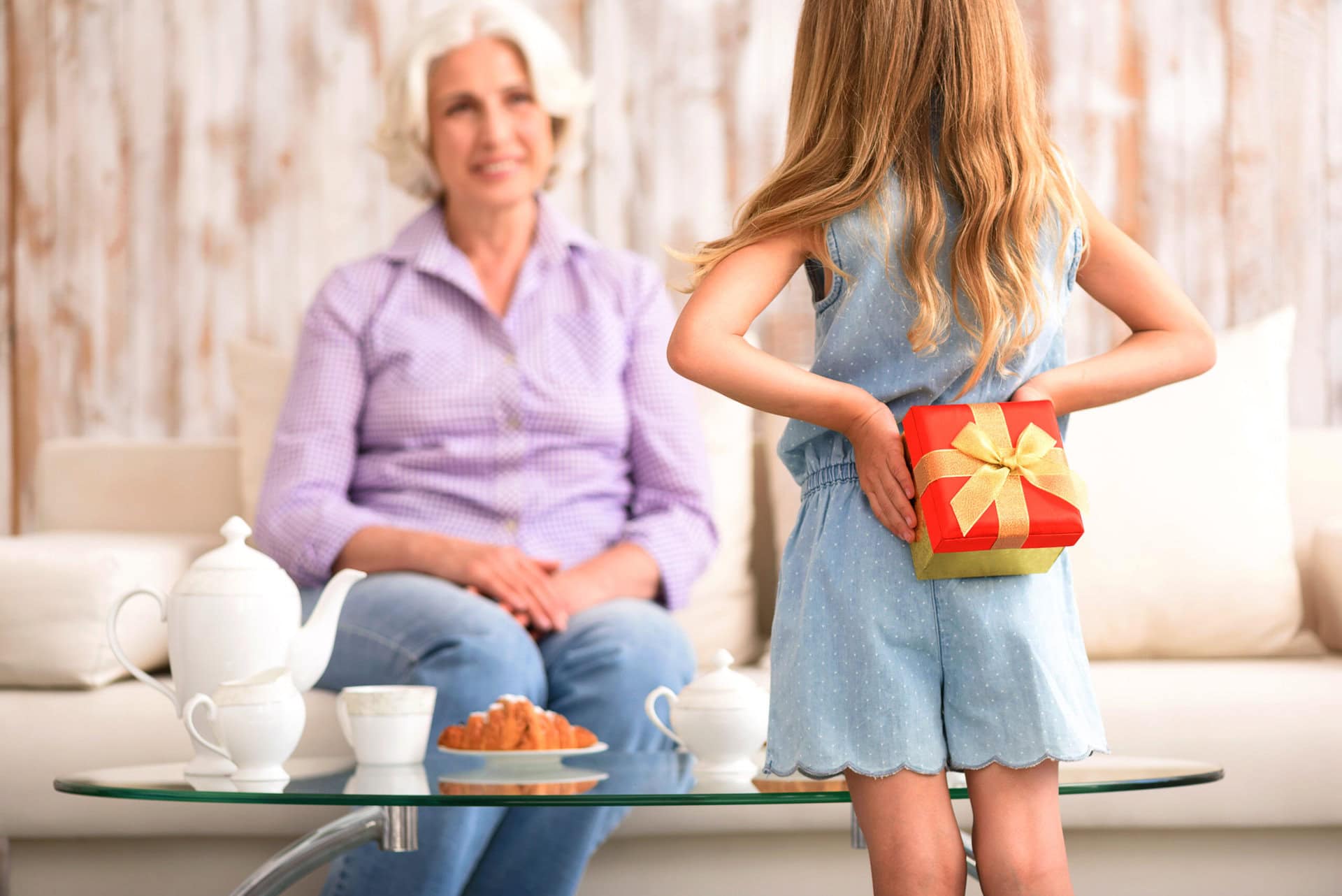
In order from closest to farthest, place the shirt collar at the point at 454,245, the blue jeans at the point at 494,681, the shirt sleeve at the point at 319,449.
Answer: the blue jeans at the point at 494,681 → the shirt sleeve at the point at 319,449 → the shirt collar at the point at 454,245

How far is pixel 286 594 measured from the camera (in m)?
1.34

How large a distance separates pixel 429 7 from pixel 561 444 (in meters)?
1.02

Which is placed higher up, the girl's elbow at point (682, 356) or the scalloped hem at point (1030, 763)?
the girl's elbow at point (682, 356)

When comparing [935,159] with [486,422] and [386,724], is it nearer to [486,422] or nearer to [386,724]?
[386,724]

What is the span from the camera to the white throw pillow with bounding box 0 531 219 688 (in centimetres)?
167

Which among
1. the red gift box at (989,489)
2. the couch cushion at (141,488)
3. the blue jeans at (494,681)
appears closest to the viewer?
the red gift box at (989,489)

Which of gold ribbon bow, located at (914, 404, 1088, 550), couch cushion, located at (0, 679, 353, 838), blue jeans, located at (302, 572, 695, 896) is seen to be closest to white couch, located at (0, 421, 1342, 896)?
couch cushion, located at (0, 679, 353, 838)

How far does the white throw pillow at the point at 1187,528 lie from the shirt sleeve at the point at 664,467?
1.68 ft

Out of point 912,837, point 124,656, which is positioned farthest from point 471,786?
point 124,656

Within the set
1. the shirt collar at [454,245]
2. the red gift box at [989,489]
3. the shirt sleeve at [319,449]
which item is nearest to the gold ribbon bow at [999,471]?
the red gift box at [989,489]

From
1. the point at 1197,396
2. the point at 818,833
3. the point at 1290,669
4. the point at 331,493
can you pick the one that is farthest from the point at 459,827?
the point at 1197,396

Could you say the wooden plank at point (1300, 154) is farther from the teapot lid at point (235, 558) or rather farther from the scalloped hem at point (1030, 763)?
the teapot lid at point (235, 558)

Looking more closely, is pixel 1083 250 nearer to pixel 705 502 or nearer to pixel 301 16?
pixel 705 502

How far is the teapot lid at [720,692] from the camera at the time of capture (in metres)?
1.24
